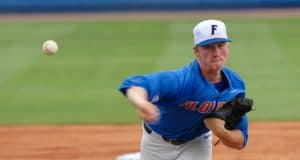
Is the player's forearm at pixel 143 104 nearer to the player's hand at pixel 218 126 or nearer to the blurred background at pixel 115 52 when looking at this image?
the player's hand at pixel 218 126

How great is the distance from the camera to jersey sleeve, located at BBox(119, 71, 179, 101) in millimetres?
4863

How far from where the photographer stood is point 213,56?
200 inches

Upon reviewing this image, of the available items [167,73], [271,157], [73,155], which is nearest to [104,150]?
[73,155]

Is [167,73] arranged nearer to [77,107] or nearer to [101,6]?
[77,107]

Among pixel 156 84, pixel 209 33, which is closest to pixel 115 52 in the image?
pixel 209 33

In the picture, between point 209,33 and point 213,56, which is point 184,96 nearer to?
point 213,56

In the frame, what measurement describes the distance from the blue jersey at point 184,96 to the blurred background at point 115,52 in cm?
504

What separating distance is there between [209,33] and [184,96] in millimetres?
468

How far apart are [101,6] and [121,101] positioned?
12294 mm

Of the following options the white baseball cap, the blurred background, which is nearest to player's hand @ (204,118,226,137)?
the white baseball cap

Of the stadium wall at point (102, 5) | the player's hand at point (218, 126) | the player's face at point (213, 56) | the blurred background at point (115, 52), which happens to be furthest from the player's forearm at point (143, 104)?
the stadium wall at point (102, 5)

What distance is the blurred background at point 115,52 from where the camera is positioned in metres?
11.4

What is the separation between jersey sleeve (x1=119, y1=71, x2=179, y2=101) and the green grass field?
5537 millimetres

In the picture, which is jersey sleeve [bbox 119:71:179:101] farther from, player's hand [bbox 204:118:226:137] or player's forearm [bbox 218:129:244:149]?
player's forearm [bbox 218:129:244:149]
